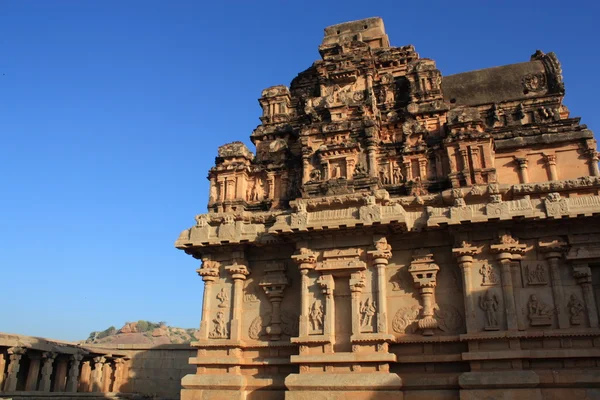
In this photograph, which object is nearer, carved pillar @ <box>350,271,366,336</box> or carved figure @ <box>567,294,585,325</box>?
carved figure @ <box>567,294,585,325</box>

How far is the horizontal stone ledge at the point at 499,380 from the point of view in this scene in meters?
13.8

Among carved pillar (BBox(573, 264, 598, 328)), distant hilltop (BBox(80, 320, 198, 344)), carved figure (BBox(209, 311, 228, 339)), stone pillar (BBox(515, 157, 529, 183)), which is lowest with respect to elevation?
carved figure (BBox(209, 311, 228, 339))

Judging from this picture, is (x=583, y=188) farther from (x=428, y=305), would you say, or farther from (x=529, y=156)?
A: (x=428, y=305)

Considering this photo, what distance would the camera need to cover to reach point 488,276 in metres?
15.3

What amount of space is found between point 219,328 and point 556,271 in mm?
10467

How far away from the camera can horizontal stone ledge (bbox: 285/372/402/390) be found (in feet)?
47.0

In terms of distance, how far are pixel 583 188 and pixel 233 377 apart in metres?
12.6

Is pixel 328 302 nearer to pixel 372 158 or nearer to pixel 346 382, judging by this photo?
pixel 346 382

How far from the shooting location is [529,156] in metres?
18.8

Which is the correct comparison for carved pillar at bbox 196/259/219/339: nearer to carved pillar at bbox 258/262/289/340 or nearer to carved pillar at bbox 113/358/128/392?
carved pillar at bbox 258/262/289/340

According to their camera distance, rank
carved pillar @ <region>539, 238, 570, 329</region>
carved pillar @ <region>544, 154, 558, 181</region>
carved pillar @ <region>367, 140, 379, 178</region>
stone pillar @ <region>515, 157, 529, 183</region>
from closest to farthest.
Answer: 1. carved pillar @ <region>539, 238, 570, 329</region>
2. carved pillar @ <region>544, 154, 558, 181</region>
3. stone pillar @ <region>515, 157, 529, 183</region>
4. carved pillar @ <region>367, 140, 379, 178</region>

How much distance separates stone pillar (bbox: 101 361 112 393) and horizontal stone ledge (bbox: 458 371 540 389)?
21110mm

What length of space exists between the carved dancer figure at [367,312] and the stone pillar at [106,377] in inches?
740

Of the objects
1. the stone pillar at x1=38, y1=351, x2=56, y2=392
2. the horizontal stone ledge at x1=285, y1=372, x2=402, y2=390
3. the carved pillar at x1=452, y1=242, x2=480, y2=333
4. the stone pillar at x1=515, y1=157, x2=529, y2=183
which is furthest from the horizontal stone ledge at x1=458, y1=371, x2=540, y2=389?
the stone pillar at x1=38, y1=351, x2=56, y2=392
